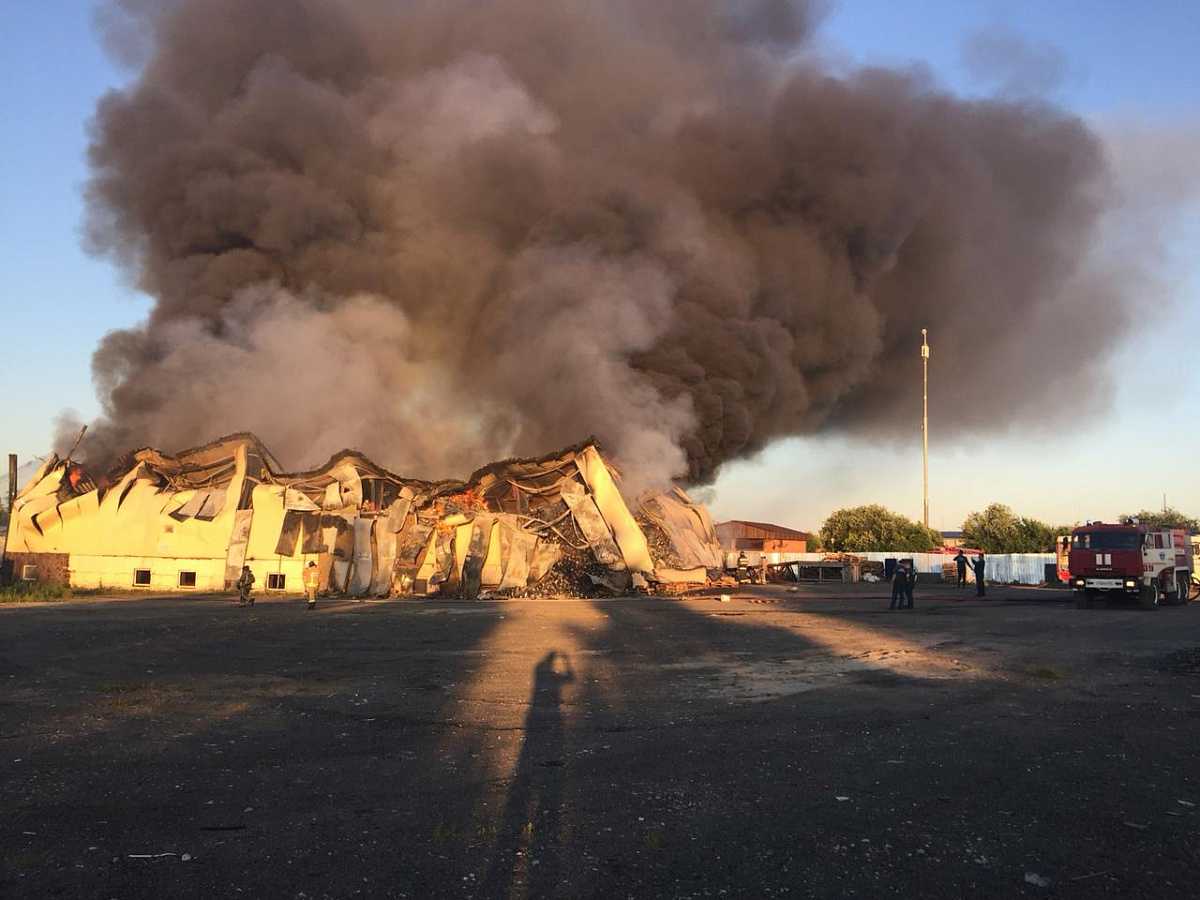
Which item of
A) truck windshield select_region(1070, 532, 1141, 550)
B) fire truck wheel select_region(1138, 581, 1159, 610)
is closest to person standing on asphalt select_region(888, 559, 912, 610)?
truck windshield select_region(1070, 532, 1141, 550)

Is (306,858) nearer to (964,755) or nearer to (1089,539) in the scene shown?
(964,755)

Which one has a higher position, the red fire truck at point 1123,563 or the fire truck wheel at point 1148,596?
the red fire truck at point 1123,563

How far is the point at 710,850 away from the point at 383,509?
76.5ft

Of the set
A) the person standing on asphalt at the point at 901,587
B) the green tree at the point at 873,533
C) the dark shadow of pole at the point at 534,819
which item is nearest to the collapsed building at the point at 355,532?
the person standing on asphalt at the point at 901,587

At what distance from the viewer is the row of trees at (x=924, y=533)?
50.0 m

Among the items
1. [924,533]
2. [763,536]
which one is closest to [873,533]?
[924,533]

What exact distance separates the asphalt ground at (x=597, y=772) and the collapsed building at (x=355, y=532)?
40.1 ft

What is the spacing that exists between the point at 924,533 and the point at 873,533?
14.9 ft

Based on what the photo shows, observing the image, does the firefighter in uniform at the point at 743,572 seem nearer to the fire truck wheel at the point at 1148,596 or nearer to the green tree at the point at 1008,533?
the fire truck wheel at the point at 1148,596

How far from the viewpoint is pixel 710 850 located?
13.8 feet

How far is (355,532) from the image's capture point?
25.7 m

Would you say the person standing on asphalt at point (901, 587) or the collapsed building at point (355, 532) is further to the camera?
the collapsed building at point (355, 532)

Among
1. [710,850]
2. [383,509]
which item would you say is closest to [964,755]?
[710,850]

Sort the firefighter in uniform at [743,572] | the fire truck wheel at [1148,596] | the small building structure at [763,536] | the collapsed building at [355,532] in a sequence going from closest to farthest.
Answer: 1. the fire truck wheel at [1148,596]
2. the collapsed building at [355,532]
3. the firefighter in uniform at [743,572]
4. the small building structure at [763,536]
